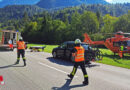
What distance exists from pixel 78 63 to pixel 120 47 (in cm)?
1210

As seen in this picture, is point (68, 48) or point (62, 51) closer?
point (68, 48)

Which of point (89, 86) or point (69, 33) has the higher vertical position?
point (69, 33)

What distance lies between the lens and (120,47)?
16938 mm

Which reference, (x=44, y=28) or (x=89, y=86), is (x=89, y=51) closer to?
(x=89, y=86)

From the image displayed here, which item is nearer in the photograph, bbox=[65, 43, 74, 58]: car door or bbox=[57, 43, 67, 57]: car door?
bbox=[65, 43, 74, 58]: car door

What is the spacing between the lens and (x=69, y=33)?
68.2 metres

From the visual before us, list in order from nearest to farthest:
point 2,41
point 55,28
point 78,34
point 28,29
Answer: point 2,41
point 78,34
point 55,28
point 28,29

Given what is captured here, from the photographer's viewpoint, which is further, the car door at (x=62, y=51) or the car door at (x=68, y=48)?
the car door at (x=62, y=51)

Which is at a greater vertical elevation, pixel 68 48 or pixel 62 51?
pixel 68 48

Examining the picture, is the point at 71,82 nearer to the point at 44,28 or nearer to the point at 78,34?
the point at 78,34

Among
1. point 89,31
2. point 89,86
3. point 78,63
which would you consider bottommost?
point 89,86

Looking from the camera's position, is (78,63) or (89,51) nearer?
(78,63)

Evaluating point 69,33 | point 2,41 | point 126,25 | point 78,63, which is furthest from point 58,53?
point 69,33

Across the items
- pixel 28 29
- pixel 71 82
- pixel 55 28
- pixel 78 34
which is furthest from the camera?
pixel 28 29
